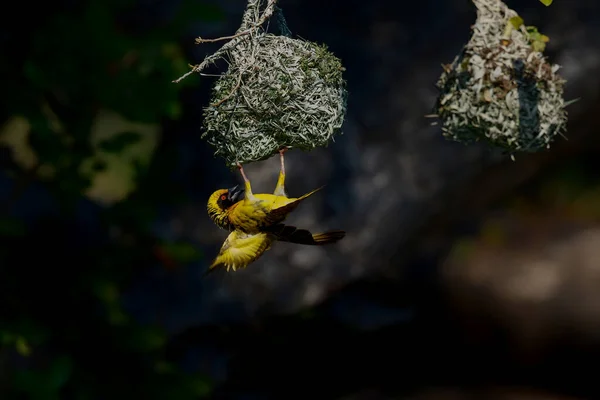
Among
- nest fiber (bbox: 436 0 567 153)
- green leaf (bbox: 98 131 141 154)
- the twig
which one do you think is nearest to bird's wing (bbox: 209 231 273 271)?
the twig

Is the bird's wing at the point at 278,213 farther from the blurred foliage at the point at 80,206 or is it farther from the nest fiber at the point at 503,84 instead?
the blurred foliage at the point at 80,206

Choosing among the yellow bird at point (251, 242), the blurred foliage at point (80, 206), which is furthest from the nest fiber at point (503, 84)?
the blurred foliage at point (80, 206)

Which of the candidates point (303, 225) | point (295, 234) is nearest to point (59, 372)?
point (303, 225)

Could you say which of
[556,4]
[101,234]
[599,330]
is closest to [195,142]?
[101,234]

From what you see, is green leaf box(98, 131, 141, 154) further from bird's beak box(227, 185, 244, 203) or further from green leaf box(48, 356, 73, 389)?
bird's beak box(227, 185, 244, 203)

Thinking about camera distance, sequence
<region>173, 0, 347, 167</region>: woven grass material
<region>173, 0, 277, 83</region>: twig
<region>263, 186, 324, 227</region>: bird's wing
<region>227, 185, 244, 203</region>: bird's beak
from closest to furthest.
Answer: <region>173, 0, 277, 83</region>: twig < <region>173, 0, 347, 167</region>: woven grass material < <region>263, 186, 324, 227</region>: bird's wing < <region>227, 185, 244, 203</region>: bird's beak

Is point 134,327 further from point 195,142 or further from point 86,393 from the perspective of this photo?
point 195,142

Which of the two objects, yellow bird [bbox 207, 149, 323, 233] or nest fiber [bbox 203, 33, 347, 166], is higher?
nest fiber [bbox 203, 33, 347, 166]
